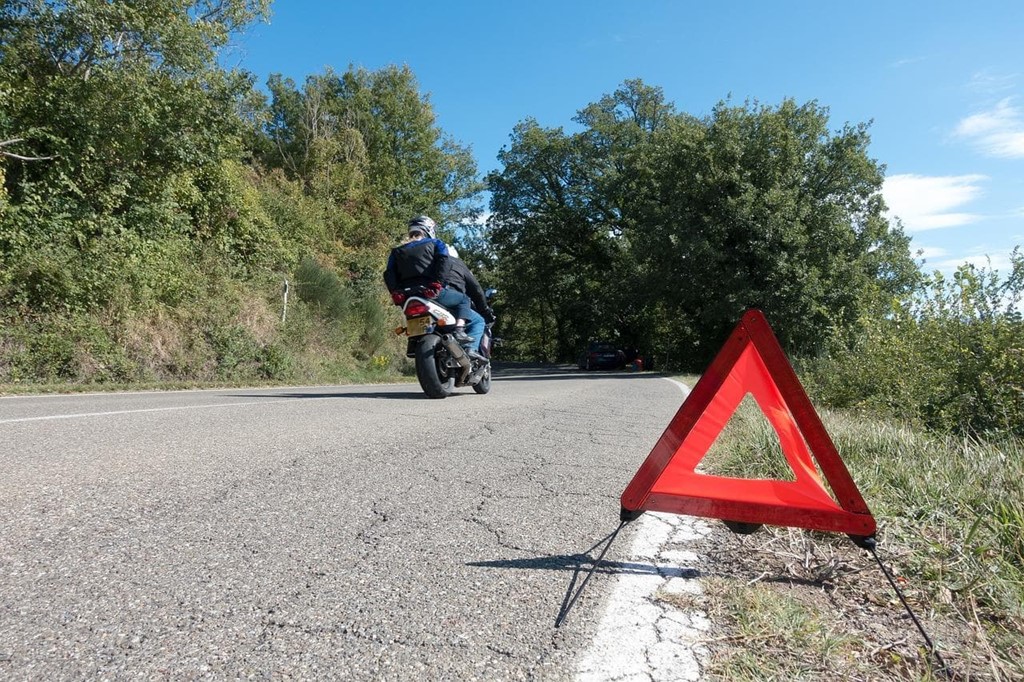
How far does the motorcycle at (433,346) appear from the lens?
832 centimetres

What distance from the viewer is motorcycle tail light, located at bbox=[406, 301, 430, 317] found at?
27.0 ft

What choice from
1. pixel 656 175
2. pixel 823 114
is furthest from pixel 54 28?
pixel 823 114

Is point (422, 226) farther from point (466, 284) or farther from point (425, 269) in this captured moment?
point (466, 284)

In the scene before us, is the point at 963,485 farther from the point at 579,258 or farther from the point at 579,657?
the point at 579,258

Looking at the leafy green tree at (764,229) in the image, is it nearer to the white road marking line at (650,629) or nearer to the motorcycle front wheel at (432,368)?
the motorcycle front wheel at (432,368)

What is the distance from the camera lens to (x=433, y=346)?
332 inches

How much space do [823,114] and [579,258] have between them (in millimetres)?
19416

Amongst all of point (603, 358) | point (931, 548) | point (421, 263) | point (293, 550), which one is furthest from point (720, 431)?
point (603, 358)

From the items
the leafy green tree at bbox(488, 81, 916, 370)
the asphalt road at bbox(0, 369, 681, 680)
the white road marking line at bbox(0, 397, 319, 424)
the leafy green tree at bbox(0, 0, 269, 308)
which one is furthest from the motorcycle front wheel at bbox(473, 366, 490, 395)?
the leafy green tree at bbox(488, 81, 916, 370)

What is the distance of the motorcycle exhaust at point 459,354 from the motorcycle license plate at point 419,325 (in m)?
0.30

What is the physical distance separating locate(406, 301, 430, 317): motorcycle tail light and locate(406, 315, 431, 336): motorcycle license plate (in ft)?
0.18

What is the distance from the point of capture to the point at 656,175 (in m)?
32.4

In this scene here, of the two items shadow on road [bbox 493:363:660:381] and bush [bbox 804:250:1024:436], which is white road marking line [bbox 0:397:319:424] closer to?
bush [bbox 804:250:1024:436]

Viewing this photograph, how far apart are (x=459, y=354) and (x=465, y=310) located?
61 centimetres
